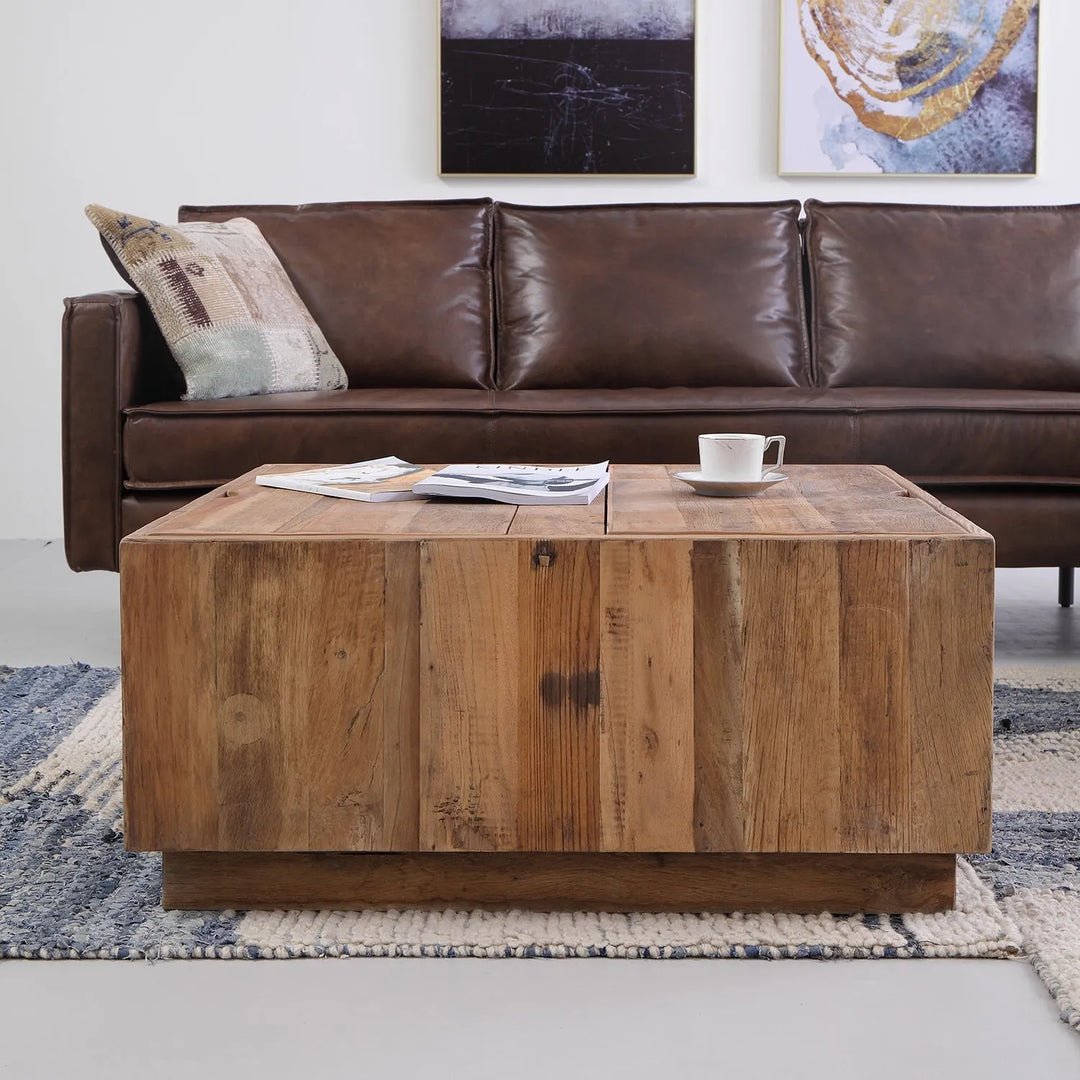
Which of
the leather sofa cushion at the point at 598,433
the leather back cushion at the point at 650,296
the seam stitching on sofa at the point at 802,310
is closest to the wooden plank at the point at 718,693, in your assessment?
the leather sofa cushion at the point at 598,433

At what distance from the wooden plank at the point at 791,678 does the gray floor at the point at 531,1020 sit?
160 mm

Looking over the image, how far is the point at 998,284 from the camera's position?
2.92m

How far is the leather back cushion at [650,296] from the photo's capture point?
2.90 meters

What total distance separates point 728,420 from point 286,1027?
157 cm

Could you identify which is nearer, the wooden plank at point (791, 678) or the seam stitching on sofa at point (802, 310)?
the wooden plank at point (791, 678)

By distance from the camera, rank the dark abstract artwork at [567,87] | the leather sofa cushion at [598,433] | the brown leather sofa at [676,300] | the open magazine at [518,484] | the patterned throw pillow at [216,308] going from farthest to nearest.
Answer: the dark abstract artwork at [567,87] < the brown leather sofa at [676,300] < the patterned throw pillow at [216,308] < the leather sofa cushion at [598,433] < the open magazine at [518,484]

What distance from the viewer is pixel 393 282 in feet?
9.75

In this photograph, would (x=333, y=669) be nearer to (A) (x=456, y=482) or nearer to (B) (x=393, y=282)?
(A) (x=456, y=482)

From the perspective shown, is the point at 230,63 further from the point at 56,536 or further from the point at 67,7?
the point at 56,536

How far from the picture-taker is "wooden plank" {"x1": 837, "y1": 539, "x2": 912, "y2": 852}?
1.21 m

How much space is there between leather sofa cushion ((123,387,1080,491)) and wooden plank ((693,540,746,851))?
1.19m

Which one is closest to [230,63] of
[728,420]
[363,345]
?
[363,345]

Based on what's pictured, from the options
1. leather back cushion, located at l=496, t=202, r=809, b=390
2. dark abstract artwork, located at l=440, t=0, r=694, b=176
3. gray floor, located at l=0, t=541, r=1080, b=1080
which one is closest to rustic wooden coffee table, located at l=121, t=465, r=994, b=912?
gray floor, located at l=0, t=541, r=1080, b=1080

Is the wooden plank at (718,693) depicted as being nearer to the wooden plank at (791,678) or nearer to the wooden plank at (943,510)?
the wooden plank at (791,678)
